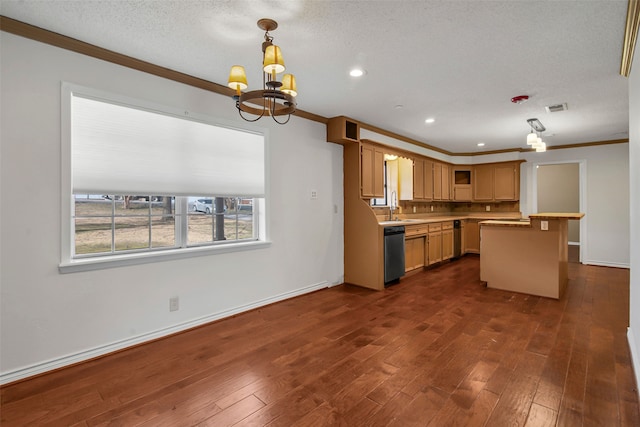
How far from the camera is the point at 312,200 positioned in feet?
14.6

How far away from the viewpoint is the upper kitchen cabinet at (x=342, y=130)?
14.7 feet

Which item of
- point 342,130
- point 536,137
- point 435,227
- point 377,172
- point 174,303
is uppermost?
point 342,130

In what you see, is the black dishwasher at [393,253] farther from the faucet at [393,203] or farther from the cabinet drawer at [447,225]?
the cabinet drawer at [447,225]

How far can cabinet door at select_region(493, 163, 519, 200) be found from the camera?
23.2ft

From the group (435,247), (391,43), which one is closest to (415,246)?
(435,247)

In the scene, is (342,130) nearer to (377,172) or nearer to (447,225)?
(377,172)

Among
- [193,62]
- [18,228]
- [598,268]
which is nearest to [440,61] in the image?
[193,62]

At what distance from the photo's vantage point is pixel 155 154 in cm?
295

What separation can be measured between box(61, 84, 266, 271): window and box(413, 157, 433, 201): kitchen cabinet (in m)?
3.64

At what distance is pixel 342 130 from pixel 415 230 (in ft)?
7.54

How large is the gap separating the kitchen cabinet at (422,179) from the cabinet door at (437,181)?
0.15 meters

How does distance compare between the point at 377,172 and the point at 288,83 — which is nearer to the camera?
the point at 288,83

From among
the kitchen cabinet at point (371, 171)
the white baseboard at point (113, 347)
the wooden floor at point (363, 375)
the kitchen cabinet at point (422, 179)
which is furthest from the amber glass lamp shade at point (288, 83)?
the kitchen cabinet at point (422, 179)

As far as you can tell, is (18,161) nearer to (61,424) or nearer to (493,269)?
(61,424)
